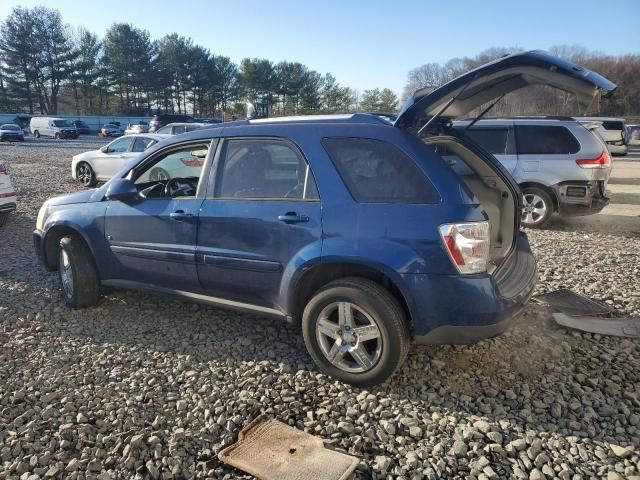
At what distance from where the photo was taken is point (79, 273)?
4312 millimetres

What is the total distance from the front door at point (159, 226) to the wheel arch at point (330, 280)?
94 cm

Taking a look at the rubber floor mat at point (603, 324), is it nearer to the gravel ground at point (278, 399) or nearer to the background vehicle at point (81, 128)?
the gravel ground at point (278, 399)

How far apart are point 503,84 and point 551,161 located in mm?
5493

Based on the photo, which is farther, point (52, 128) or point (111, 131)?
point (111, 131)

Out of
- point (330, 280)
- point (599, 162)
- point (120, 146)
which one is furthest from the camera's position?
point (120, 146)

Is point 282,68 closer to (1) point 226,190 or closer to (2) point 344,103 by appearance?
(2) point 344,103

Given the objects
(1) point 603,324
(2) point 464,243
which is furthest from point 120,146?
(1) point 603,324

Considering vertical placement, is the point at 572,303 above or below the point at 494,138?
below

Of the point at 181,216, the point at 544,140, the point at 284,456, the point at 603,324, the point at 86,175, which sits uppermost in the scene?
the point at 544,140

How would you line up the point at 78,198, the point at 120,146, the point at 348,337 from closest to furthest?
the point at 348,337, the point at 78,198, the point at 120,146

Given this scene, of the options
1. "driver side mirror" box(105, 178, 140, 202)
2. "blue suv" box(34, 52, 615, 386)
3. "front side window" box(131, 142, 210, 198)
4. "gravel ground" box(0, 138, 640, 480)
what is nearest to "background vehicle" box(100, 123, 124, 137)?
"front side window" box(131, 142, 210, 198)

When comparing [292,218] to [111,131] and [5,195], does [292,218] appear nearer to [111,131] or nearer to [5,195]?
[5,195]

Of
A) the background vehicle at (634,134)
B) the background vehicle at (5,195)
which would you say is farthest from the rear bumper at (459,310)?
the background vehicle at (634,134)

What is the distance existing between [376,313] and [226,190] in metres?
1.50
